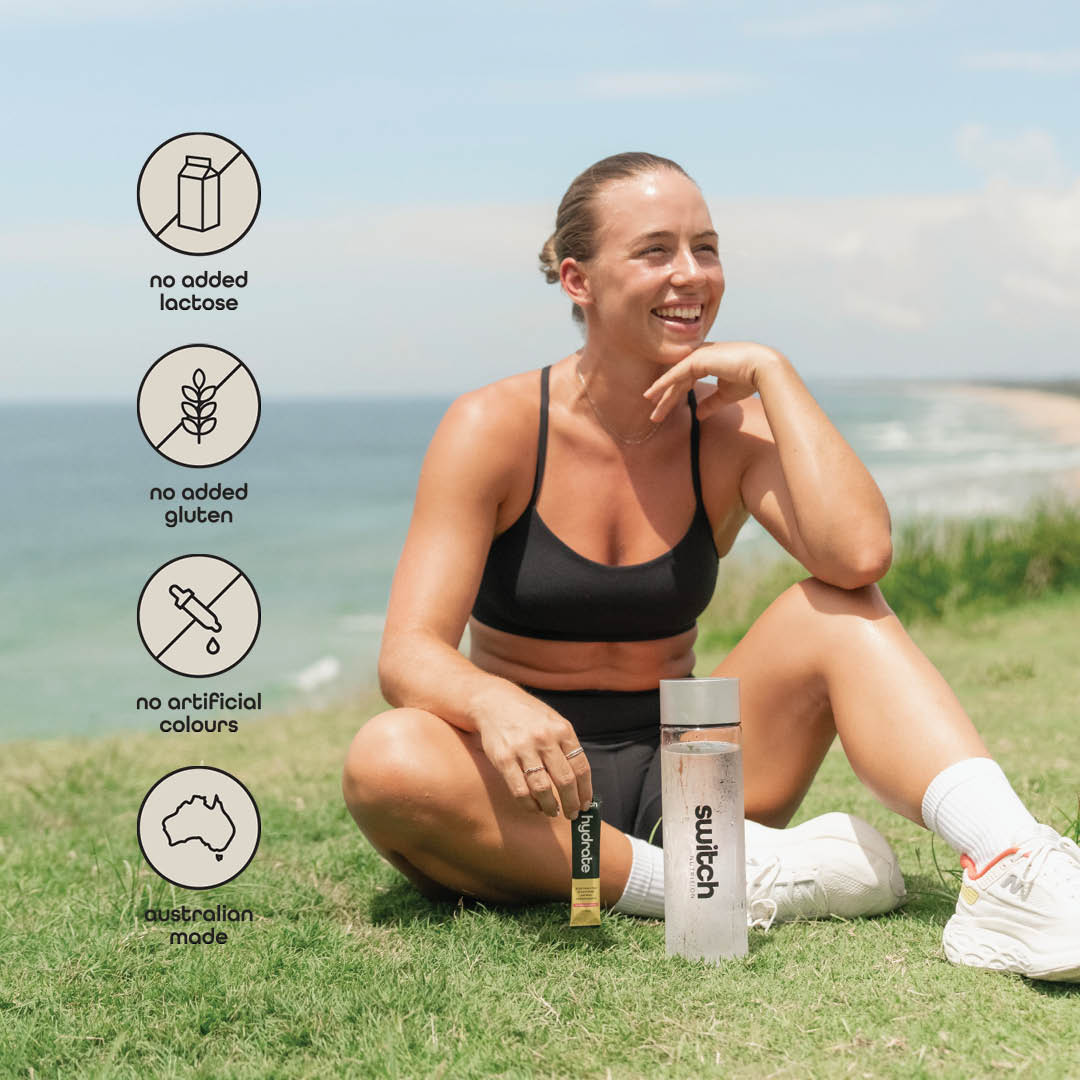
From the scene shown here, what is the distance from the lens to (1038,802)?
343 centimetres

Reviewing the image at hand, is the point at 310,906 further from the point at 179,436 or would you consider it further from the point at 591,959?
the point at 179,436

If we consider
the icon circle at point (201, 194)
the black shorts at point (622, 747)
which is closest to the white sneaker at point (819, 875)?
the black shorts at point (622, 747)

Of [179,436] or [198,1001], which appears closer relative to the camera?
[198,1001]

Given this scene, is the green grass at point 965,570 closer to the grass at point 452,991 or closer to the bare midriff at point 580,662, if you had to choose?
the grass at point 452,991

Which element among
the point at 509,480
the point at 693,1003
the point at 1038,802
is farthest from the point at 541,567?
the point at 1038,802

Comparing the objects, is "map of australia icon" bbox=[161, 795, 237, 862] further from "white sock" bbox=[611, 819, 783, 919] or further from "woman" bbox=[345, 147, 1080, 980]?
"white sock" bbox=[611, 819, 783, 919]

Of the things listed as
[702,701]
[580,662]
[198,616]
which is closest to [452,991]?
[702,701]

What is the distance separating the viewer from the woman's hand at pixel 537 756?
7.56 feet

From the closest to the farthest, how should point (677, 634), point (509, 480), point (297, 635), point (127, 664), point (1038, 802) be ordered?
point (509, 480), point (677, 634), point (1038, 802), point (127, 664), point (297, 635)

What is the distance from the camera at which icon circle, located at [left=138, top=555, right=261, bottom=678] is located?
→ 3131 mm

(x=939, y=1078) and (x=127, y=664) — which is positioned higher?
(x=939, y=1078)

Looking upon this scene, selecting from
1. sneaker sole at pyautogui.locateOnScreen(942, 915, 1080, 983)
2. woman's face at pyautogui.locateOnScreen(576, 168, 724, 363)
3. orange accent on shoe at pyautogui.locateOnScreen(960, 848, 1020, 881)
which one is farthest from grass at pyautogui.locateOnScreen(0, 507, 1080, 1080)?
woman's face at pyautogui.locateOnScreen(576, 168, 724, 363)

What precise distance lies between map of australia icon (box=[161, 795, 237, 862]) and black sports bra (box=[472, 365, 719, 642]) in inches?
29.8

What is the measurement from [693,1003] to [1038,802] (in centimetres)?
159
